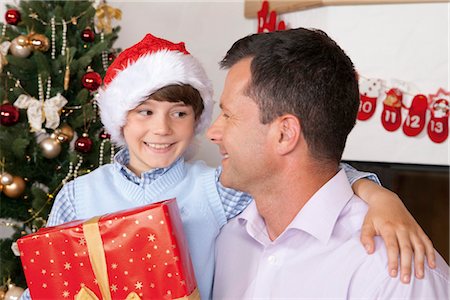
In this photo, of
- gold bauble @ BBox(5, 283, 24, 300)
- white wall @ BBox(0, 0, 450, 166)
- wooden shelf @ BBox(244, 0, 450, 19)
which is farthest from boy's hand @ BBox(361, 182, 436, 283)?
wooden shelf @ BBox(244, 0, 450, 19)

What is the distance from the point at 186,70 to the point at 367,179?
581mm

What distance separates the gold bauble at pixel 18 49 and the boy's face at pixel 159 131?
2.79ft

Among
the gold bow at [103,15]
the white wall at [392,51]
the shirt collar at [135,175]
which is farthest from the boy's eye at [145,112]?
the white wall at [392,51]

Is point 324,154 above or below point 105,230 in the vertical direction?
above

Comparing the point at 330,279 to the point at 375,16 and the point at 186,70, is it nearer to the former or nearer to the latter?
the point at 186,70

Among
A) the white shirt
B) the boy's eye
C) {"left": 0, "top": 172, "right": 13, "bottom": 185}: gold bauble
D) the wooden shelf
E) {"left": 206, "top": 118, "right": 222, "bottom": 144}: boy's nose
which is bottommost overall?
the white shirt

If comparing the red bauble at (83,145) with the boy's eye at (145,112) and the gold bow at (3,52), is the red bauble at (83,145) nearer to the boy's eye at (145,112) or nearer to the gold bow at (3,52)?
the gold bow at (3,52)

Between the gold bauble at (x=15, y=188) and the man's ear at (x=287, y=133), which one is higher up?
the man's ear at (x=287, y=133)

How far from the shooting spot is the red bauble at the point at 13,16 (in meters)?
2.55

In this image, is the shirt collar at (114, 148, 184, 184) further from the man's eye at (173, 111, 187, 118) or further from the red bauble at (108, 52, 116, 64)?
the red bauble at (108, 52, 116, 64)

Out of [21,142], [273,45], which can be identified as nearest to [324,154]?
[273,45]

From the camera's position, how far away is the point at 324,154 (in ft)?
4.95

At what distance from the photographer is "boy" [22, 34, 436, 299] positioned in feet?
5.90

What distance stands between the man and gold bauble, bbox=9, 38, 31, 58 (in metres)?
1.24
